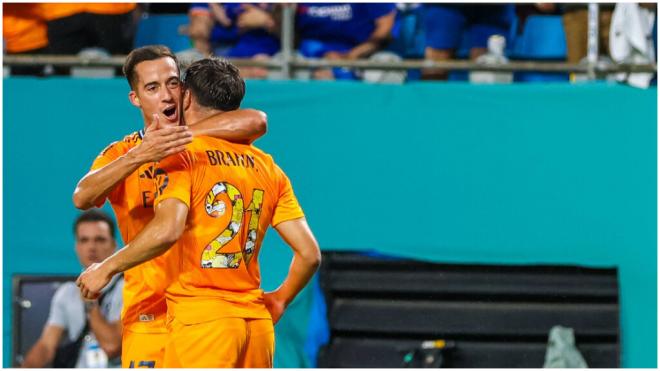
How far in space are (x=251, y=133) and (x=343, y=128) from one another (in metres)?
3.39

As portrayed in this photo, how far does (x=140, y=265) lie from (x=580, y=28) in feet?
14.9

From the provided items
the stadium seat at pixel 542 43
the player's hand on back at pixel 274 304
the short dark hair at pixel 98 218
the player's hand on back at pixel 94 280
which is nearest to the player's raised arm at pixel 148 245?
the player's hand on back at pixel 94 280

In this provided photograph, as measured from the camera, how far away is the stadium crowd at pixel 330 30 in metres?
8.53

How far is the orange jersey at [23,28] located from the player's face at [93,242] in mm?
1392

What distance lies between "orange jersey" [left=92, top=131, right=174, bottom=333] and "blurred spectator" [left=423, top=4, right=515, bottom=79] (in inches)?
157

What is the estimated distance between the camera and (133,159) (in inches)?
181

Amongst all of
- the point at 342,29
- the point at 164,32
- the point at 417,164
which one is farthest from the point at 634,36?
the point at 164,32

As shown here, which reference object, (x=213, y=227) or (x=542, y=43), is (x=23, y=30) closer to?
(x=542, y=43)

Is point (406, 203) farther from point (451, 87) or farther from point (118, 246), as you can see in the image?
point (118, 246)

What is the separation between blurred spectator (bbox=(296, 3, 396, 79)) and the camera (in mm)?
8570

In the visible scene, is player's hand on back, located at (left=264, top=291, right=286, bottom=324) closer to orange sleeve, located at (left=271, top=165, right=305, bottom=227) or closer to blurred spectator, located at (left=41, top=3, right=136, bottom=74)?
orange sleeve, located at (left=271, top=165, right=305, bottom=227)

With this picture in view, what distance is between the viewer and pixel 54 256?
27.7 feet

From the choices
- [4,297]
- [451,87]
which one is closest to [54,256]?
[4,297]

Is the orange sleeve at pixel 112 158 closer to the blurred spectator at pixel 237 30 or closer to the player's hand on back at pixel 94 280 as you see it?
the player's hand on back at pixel 94 280
